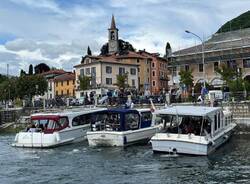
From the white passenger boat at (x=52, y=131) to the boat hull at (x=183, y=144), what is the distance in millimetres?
10423

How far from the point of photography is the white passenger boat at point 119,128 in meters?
35.7

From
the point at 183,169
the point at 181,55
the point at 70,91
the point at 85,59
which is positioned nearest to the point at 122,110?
the point at 183,169

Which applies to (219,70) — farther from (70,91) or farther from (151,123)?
(70,91)

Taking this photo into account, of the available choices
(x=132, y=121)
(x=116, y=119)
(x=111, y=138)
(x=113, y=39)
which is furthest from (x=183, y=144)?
(x=113, y=39)

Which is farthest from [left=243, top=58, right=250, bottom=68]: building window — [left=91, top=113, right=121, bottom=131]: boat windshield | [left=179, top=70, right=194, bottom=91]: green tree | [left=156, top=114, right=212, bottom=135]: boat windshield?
[left=156, top=114, right=212, bottom=135]: boat windshield

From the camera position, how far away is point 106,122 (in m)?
37.1

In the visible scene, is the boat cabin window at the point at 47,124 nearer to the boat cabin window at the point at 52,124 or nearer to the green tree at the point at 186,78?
the boat cabin window at the point at 52,124

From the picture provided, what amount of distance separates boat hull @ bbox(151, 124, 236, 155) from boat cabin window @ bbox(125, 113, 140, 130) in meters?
6.76

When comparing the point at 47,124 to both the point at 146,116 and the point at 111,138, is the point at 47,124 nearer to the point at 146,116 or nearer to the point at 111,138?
the point at 111,138

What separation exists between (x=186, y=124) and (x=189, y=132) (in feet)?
3.47

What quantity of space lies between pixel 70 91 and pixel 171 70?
159 feet

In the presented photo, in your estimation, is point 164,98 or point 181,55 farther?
point 181,55

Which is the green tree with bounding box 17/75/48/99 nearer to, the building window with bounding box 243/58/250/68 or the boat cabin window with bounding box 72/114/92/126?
the building window with bounding box 243/58/250/68

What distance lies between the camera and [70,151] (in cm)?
3456
